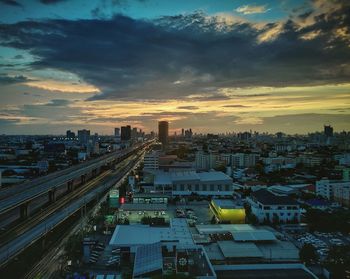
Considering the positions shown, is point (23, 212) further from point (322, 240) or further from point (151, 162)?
point (151, 162)

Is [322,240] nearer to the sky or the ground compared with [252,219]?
nearer to the ground

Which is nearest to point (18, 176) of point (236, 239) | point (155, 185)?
point (155, 185)

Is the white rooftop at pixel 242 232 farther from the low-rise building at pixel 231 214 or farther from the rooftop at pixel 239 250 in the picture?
the low-rise building at pixel 231 214

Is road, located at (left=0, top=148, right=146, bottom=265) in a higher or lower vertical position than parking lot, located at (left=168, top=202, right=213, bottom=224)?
higher

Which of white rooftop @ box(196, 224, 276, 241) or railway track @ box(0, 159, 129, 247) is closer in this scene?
white rooftop @ box(196, 224, 276, 241)

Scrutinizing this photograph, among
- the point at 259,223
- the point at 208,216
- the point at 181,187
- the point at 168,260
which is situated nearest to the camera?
the point at 168,260

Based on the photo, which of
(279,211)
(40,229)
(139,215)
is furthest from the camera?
(139,215)

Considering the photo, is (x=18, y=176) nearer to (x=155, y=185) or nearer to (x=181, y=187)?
(x=155, y=185)

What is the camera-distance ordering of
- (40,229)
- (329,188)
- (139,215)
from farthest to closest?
(329,188)
(139,215)
(40,229)

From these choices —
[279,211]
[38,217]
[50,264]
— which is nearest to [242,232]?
[279,211]

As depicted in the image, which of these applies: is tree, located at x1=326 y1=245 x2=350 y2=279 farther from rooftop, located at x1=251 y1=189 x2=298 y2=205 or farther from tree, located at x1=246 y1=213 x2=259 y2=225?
rooftop, located at x1=251 y1=189 x2=298 y2=205

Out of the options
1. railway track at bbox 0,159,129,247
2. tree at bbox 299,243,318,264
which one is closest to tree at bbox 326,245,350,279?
tree at bbox 299,243,318,264
